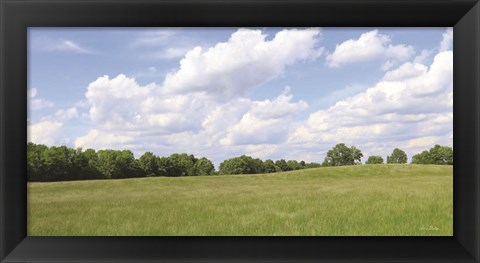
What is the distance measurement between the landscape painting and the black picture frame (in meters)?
1.01

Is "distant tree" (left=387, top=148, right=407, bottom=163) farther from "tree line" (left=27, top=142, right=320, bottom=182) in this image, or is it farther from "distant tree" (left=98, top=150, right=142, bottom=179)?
"distant tree" (left=98, top=150, right=142, bottom=179)

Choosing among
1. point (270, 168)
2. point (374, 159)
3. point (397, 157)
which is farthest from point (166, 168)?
point (374, 159)

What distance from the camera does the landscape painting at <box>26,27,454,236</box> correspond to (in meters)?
3.17

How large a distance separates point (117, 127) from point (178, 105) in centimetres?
73

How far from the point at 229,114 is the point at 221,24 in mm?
2781

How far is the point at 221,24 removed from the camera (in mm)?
1680

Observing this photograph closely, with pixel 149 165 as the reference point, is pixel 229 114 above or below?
above

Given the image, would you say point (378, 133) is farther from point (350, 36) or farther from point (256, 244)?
point (256, 244)

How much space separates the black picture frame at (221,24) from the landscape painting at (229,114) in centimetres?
101

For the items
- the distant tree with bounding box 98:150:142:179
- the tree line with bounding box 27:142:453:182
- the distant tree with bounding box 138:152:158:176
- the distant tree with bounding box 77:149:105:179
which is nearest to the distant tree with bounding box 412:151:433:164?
the tree line with bounding box 27:142:453:182

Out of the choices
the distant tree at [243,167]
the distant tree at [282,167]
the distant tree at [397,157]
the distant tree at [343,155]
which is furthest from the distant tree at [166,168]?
the distant tree at [397,157]

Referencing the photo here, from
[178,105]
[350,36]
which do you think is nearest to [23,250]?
[178,105]

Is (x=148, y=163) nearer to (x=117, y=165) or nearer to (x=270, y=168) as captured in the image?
(x=117, y=165)

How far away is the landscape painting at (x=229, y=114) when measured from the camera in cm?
317
